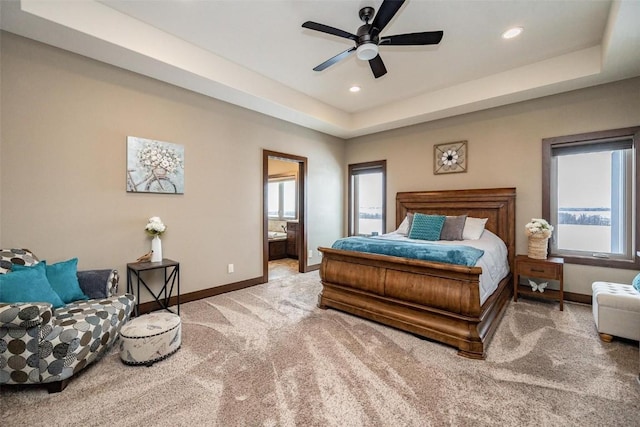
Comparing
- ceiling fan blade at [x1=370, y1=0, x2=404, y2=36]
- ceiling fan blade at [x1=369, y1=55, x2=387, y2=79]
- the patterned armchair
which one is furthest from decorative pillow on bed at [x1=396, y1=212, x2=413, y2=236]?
the patterned armchair

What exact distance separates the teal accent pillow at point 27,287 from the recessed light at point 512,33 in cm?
491

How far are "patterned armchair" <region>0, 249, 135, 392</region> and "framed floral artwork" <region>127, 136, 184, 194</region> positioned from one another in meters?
1.37

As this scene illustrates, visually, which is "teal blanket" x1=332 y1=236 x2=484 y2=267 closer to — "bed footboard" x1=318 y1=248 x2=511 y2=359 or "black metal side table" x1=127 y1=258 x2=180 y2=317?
"bed footboard" x1=318 y1=248 x2=511 y2=359

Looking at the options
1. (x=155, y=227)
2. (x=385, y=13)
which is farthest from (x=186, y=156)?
(x=385, y=13)

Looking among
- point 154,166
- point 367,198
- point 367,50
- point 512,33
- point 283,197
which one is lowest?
point 367,198

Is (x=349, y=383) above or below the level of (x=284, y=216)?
below

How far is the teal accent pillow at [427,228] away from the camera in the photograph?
155 inches

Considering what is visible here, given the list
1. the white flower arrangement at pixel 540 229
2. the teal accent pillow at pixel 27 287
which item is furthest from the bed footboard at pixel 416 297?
the teal accent pillow at pixel 27 287

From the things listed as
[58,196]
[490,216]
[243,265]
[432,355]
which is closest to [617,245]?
[490,216]

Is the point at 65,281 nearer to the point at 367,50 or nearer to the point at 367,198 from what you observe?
the point at 367,50

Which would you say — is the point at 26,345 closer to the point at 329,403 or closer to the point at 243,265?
the point at 329,403

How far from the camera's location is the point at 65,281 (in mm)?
2400

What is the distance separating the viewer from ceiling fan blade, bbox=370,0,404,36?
2.06m

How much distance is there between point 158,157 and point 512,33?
4291 millimetres
